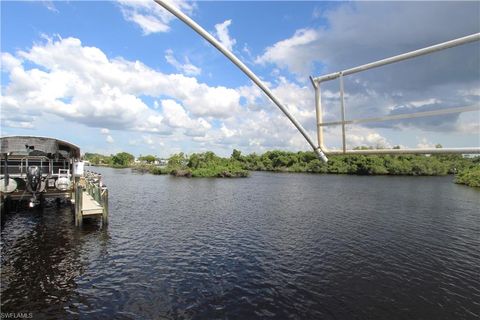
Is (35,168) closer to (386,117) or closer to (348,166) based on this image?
(386,117)

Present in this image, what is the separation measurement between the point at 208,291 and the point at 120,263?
6533 mm

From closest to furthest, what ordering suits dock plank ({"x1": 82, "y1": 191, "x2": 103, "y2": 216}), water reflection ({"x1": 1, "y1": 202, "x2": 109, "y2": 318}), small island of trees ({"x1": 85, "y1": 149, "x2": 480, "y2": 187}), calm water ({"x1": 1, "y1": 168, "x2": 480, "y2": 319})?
water reflection ({"x1": 1, "y1": 202, "x2": 109, "y2": 318})
calm water ({"x1": 1, "y1": 168, "x2": 480, "y2": 319})
dock plank ({"x1": 82, "y1": 191, "x2": 103, "y2": 216})
small island of trees ({"x1": 85, "y1": 149, "x2": 480, "y2": 187})

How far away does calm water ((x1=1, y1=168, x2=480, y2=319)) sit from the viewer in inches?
570

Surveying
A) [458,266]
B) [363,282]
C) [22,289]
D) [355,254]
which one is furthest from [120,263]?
[458,266]

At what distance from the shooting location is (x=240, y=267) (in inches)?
760

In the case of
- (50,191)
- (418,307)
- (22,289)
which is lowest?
(418,307)

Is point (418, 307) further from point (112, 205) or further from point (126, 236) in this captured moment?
point (112, 205)

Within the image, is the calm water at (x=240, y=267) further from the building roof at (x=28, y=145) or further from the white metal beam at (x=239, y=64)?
the white metal beam at (x=239, y=64)

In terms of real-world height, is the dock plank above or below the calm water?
above

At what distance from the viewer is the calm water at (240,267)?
14.5m

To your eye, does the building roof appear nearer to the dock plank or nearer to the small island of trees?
the dock plank

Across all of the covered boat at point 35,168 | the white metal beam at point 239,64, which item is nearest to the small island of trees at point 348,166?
the covered boat at point 35,168

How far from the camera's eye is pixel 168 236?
25828 mm

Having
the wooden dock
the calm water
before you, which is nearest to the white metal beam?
the calm water
